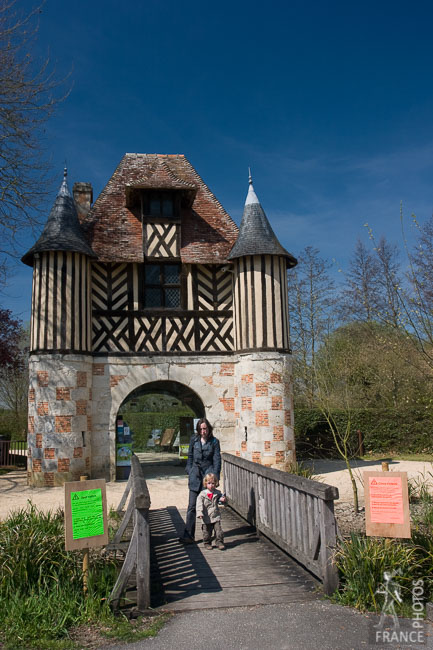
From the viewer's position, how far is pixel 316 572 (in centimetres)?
489

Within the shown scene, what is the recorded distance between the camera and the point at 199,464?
6.71 metres

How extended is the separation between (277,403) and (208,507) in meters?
6.64

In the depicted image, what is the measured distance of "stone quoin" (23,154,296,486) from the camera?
12.5 m

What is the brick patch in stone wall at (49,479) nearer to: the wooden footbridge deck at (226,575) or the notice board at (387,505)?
the wooden footbridge deck at (226,575)

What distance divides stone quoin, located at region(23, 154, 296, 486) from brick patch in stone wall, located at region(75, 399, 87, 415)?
0.02 m

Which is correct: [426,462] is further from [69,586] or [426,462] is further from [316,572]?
[69,586]

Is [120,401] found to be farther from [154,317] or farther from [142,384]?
[154,317]

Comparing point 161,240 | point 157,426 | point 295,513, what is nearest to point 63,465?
point 161,240

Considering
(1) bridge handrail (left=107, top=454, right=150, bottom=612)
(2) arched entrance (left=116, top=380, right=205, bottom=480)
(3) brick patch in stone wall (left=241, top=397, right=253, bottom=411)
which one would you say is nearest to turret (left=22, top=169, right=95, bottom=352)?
(2) arched entrance (left=116, top=380, right=205, bottom=480)

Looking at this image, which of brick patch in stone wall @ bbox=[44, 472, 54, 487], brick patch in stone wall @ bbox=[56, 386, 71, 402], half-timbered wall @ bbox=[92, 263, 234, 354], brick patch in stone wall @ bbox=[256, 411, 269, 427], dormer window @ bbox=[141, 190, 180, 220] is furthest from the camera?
dormer window @ bbox=[141, 190, 180, 220]

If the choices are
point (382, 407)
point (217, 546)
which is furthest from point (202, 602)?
point (382, 407)

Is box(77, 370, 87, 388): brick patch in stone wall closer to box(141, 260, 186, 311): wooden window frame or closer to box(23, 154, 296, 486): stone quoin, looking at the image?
box(23, 154, 296, 486): stone quoin

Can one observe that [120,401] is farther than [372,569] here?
Yes

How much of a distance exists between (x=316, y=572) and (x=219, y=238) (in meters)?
11.0
